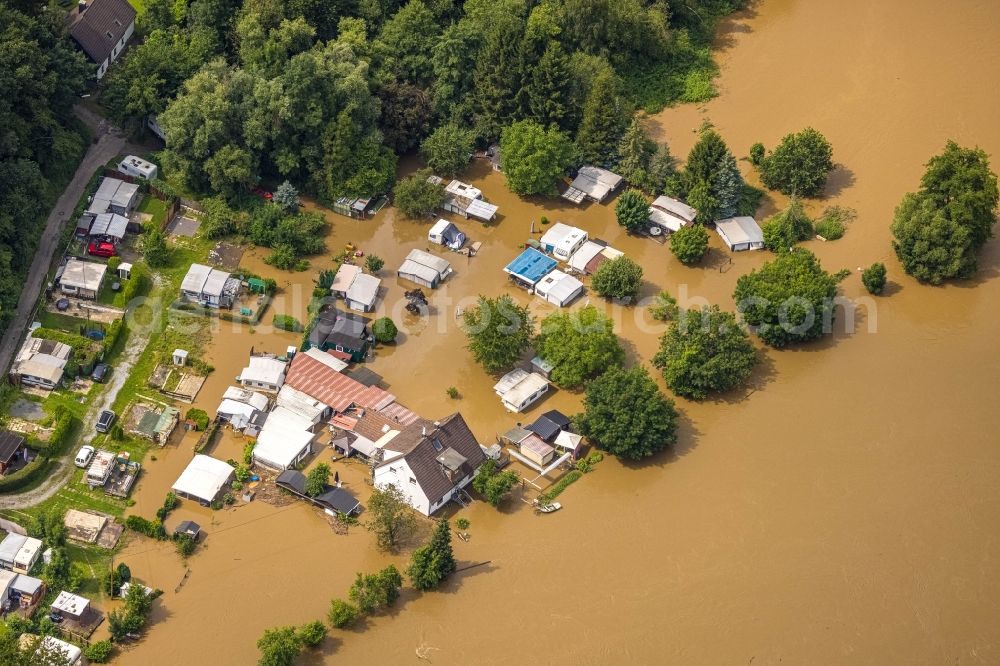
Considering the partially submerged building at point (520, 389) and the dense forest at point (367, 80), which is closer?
the partially submerged building at point (520, 389)

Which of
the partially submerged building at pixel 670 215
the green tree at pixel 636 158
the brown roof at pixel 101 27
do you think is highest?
the brown roof at pixel 101 27

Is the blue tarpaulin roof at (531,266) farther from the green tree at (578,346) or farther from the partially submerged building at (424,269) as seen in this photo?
the green tree at (578,346)

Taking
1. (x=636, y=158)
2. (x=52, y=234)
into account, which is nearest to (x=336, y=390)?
(x=52, y=234)

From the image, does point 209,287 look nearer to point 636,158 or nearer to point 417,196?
point 417,196

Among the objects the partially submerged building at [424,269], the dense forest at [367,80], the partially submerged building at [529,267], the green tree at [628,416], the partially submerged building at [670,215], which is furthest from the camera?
the partially submerged building at [670,215]

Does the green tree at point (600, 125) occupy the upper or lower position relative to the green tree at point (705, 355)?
upper

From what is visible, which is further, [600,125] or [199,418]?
[600,125]

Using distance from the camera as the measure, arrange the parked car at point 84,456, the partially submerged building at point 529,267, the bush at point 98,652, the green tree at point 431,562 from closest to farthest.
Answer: the bush at point 98,652
the green tree at point 431,562
the parked car at point 84,456
the partially submerged building at point 529,267

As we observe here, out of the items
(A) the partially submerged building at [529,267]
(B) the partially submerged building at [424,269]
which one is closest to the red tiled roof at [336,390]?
(B) the partially submerged building at [424,269]
